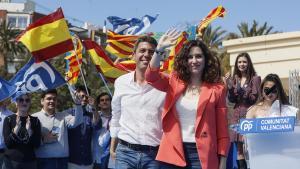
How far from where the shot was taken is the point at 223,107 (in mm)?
4672

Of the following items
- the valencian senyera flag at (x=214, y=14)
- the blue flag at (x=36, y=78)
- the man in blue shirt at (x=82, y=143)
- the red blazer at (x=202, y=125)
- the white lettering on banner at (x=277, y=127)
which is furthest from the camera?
the valencian senyera flag at (x=214, y=14)

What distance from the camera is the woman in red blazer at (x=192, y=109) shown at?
455 centimetres

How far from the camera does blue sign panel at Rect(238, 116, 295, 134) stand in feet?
13.7

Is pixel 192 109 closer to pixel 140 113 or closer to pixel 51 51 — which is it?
pixel 140 113

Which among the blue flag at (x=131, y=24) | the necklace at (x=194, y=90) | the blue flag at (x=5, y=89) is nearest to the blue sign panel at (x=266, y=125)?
the necklace at (x=194, y=90)

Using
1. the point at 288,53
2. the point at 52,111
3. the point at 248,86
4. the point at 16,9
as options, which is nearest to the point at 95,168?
the point at 52,111

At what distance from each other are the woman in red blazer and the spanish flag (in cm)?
409

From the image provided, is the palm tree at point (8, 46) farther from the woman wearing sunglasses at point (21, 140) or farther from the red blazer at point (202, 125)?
the red blazer at point (202, 125)

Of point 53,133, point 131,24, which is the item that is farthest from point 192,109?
point 131,24

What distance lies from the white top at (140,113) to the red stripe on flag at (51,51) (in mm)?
3541

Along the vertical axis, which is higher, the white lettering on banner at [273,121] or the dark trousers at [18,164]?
the white lettering on banner at [273,121]

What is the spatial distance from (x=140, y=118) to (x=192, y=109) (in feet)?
1.85

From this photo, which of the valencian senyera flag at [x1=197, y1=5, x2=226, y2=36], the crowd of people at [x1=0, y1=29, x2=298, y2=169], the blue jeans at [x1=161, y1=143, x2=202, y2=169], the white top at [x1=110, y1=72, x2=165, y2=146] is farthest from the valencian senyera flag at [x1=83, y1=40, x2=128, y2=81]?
the blue jeans at [x1=161, y1=143, x2=202, y2=169]

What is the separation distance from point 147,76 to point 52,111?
3301 millimetres
